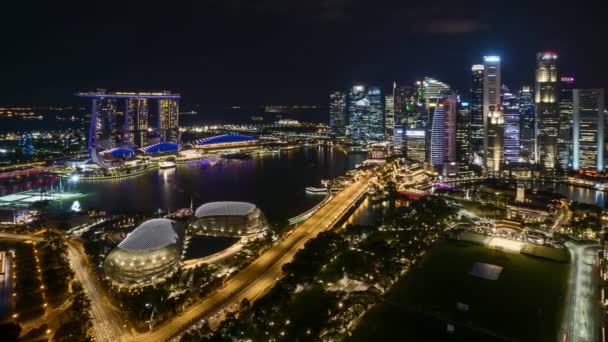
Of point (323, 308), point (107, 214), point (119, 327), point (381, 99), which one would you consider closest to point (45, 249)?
point (107, 214)

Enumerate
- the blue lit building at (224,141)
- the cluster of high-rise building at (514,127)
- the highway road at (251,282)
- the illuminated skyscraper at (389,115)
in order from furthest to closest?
1. the illuminated skyscraper at (389,115)
2. the blue lit building at (224,141)
3. the cluster of high-rise building at (514,127)
4. the highway road at (251,282)

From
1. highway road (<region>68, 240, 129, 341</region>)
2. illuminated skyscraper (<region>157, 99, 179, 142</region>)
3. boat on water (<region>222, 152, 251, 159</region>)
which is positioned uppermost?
illuminated skyscraper (<region>157, 99, 179, 142</region>)

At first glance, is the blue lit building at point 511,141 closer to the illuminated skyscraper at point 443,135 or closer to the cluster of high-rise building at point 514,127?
the cluster of high-rise building at point 514,127

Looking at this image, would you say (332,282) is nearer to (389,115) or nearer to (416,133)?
(416,133)

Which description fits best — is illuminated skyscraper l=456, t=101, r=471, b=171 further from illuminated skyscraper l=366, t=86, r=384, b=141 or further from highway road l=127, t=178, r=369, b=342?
illuminated skyscraper l=366, t=86, r=384, b=141

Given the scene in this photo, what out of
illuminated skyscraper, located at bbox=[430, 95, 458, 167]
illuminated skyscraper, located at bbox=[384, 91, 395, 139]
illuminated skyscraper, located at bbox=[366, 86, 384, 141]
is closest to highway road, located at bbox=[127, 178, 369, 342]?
illuminated skyscraper, located at bbox=[430, 95, 458, 167]

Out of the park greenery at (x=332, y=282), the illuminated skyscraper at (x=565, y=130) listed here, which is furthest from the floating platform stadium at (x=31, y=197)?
the illuminated skyscraper at (x=565, y=130)

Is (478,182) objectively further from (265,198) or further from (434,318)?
(434,318)
